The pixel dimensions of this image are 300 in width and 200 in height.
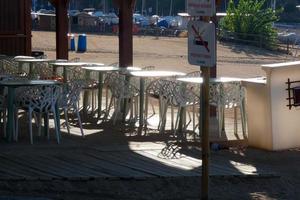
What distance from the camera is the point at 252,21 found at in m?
60.3

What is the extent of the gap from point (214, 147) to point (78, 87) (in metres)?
2.22

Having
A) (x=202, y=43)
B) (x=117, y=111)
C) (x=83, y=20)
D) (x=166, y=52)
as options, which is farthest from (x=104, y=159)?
(x=83, y=20)

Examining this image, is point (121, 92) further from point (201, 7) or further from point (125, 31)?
point (201, 7)

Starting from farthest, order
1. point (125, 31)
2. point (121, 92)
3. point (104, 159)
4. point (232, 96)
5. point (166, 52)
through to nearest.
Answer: point (166, 52)
point (125, 31)
point (121, 92)
point (232, 96)
point (104, 159)

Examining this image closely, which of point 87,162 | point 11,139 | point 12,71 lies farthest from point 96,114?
point 87,162

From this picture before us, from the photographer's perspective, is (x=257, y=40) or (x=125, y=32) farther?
(x=257, y=40)

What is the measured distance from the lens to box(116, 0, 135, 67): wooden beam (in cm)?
1644

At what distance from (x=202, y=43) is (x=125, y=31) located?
8.93 m

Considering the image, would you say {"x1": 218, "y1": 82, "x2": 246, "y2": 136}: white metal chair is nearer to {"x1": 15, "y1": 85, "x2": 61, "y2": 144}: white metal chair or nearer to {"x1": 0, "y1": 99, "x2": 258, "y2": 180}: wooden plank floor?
{"x1": 0, "y1": 99, "x2": 258, "y2": 180}: wooden plank floor

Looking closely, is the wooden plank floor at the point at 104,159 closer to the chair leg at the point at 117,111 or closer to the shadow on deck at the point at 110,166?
the shadow on deck at the point at 110,166

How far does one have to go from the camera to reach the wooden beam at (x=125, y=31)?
1644 cm

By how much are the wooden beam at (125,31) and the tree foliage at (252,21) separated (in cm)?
4353

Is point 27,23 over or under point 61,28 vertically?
over

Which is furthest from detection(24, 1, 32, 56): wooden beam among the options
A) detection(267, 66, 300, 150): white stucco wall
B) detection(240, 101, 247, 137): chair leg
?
detection(267, 66, 300, 150): white stucco wall
